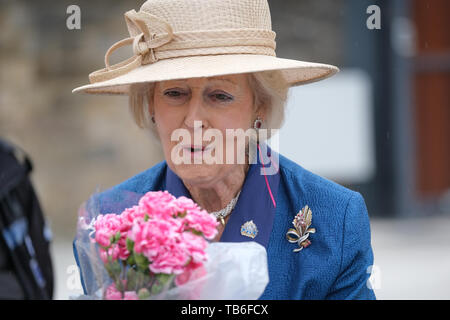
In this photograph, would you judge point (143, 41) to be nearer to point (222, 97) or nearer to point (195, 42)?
point (195, 42)

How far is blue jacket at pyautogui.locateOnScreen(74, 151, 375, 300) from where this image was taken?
204 cm

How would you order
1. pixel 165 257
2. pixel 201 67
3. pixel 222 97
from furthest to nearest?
1. pixel 222 97
2. pixel 201 67
3. pixel 165 257

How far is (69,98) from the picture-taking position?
21.4 ft

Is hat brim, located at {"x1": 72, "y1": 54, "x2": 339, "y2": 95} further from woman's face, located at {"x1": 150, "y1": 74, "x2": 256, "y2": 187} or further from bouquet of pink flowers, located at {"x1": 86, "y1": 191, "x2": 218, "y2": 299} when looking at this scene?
bouquet of pink flowers, located at {"x1": 86, "y1": 191, "x2": 218, "y2": 299}

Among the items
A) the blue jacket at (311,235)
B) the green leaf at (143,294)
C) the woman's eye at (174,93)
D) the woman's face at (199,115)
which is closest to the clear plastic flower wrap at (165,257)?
the green leaf at (143,294)

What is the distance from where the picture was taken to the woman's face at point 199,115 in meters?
2.06

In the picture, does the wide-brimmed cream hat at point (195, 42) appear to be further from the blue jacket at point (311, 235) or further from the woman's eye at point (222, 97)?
the blue jacket at point (311, 235)

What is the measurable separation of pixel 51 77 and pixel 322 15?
8.62 ft

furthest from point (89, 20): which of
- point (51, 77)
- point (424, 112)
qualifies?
point (424, 112)

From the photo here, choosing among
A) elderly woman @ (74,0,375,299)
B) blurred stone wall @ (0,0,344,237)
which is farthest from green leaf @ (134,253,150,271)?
blurred stone wall @ (0,0,344,237)

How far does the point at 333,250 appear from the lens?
2.06 metres

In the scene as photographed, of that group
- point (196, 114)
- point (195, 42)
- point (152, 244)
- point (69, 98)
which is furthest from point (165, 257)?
point (69, 98)

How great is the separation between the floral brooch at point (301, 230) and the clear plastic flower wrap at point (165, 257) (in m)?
0.46

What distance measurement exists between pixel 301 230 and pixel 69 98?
476 cm
